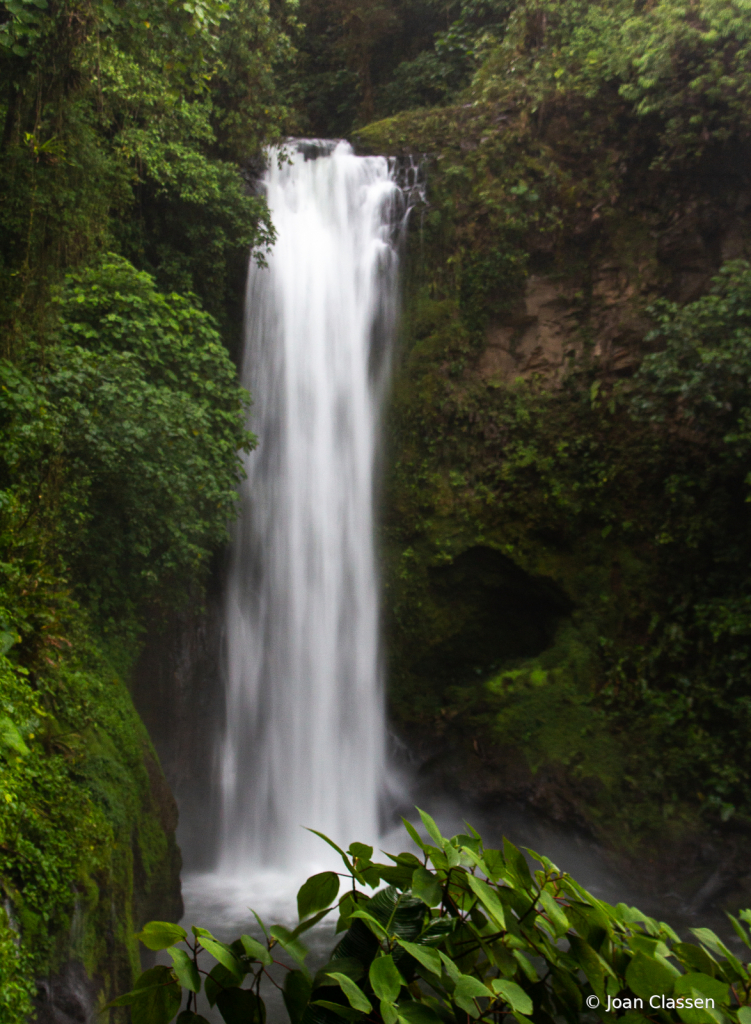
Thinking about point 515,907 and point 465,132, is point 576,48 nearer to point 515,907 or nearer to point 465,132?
point 465,132

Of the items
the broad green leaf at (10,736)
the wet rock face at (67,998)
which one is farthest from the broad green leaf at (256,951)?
the wet rock face at (67,998)

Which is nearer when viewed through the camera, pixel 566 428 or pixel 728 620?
pixel 728 620

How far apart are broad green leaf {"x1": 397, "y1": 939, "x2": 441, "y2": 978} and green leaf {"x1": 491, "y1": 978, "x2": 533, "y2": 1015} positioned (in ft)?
0.29

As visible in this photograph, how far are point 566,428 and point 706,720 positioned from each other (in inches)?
158

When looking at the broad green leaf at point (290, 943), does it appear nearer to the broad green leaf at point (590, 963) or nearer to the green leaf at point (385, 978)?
the green leaf at point (385, 978)

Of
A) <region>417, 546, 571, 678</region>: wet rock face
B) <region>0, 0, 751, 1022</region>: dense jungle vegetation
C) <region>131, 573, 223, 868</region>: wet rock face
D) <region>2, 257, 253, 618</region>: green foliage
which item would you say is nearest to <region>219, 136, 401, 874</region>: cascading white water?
<region>131, 573, 223, 868</region>: wet rock face

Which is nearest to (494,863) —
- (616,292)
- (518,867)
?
(518,867)

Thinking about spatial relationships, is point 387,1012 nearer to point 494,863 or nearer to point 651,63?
point 494,863

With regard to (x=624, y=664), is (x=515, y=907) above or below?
above

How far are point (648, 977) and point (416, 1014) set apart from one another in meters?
0.35

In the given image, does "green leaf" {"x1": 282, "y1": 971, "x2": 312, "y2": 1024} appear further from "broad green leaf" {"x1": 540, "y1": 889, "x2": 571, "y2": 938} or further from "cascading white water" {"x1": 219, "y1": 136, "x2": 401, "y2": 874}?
"cascading white water" {"x1": 219, "y1": 136, "x2": 401, "y2": 874}

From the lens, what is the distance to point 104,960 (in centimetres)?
430

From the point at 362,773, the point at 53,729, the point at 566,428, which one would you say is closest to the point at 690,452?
Answer: the point at 566,428

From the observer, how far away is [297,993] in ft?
3.42
